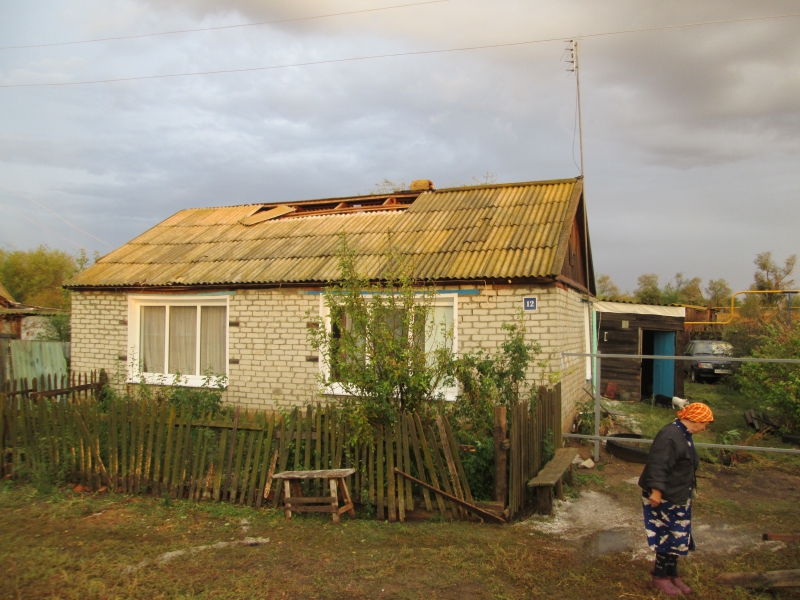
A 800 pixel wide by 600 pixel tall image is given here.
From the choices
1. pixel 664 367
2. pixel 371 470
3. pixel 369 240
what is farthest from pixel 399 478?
pixel 664 367

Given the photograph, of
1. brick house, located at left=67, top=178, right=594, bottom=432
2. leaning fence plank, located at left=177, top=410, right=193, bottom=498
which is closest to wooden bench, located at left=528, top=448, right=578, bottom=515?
brick house, located at left=67, top=178, right=594, bottom=432

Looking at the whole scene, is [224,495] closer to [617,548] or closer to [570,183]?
[617,548]

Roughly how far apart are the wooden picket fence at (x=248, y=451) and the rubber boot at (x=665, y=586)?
5.98 feet

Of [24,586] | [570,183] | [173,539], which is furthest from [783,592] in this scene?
[570,183]

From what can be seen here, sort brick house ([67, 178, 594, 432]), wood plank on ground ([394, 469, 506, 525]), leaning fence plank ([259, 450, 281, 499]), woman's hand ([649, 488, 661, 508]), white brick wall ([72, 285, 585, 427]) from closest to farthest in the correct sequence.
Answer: woman's hand ([649, 488, 661, 508]) → wood plank on ground ([394, 469, 506, 525]) → leaning fence plank ([259, 450, 281, 499]) → white brick wall ([72, 285, 585, 427]) → brick house ([67, 178, 594, 432])

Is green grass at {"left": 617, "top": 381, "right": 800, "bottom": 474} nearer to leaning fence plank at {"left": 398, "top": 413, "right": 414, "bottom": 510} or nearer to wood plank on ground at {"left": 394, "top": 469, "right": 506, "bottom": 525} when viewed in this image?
wood plank on ground at {"left": 394, "top": 469, "right": 506, "bottom": 525}

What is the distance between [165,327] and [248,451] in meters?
5.75

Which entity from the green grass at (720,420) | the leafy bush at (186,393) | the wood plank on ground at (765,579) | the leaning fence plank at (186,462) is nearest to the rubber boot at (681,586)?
the wood plank on ground at (765,579)

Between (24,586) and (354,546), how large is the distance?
8.57 ft

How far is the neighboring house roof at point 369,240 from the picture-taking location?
31.0ft

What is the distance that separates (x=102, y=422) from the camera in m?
7.55

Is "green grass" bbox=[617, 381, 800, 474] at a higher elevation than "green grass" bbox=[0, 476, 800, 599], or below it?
higher

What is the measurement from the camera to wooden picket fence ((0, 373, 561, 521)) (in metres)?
6.21

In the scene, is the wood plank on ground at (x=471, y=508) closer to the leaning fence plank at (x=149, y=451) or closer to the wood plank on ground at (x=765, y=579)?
the wood plank on ground at (x=765, y=579)
